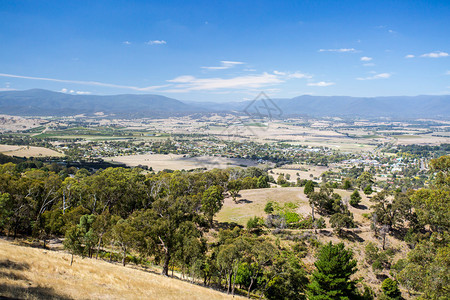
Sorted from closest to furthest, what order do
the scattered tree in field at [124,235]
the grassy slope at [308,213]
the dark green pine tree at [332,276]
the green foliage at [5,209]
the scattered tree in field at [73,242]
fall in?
the scattered tree in field at [73,242] → the dark green pine tree at [332,276] → the scattered tree in field at [124,235] → the green foliage at [5,209] → the grassy slope at [308,213]

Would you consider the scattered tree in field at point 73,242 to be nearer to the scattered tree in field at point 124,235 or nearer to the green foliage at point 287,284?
the scattered tree in field at point 124,235

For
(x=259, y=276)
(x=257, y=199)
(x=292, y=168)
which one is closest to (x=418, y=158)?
(x=292, y=168)

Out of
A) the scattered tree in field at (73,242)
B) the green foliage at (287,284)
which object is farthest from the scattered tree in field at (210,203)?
the scattered tree in field at (73,242)

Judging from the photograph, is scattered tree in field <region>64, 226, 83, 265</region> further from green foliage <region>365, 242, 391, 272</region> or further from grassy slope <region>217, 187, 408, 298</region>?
green foliage <region>365, 242, 391, 272</region>

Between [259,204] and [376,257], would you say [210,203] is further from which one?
[376,257]

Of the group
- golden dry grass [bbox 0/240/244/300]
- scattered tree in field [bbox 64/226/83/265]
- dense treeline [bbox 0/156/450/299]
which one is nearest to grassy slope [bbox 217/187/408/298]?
dense treeline [bbox 0/156/450/299]

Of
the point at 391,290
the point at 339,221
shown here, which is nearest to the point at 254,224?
the point at 339,221

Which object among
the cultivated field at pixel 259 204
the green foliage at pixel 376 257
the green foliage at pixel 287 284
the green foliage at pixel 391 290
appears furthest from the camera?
the cultivated field at pixel 259 204
